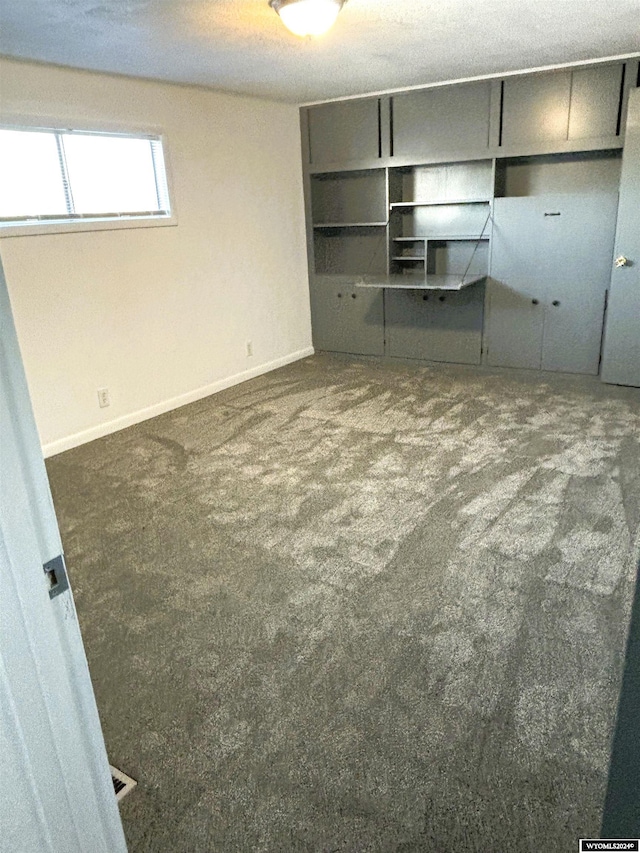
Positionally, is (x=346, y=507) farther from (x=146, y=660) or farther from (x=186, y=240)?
(x=186, y=240)

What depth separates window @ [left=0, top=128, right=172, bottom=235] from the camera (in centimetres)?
351

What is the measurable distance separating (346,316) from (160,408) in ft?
7.07

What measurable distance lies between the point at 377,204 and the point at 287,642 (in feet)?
15.0

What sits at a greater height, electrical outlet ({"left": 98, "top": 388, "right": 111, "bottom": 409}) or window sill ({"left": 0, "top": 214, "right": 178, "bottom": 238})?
window sill ({"left": 0, "top": 214, "right": 178, "bottom": 238})

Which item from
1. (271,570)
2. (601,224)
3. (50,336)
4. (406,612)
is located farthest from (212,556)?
(601,224)

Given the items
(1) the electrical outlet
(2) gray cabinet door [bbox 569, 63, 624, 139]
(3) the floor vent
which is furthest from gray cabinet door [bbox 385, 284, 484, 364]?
(3) the floor vent

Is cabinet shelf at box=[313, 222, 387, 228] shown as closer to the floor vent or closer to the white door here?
the floor vent

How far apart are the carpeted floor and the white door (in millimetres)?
704

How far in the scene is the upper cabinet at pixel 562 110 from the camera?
4.25 meters

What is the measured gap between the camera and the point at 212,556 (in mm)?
2664

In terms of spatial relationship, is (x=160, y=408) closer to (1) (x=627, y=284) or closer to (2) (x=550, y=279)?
(2) (x=550, y=279)

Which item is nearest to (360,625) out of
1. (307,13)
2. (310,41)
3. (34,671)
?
(34,671)

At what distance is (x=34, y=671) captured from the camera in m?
0.82

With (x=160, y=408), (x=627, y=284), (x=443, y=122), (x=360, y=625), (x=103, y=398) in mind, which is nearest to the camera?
(x=360, y=625)
